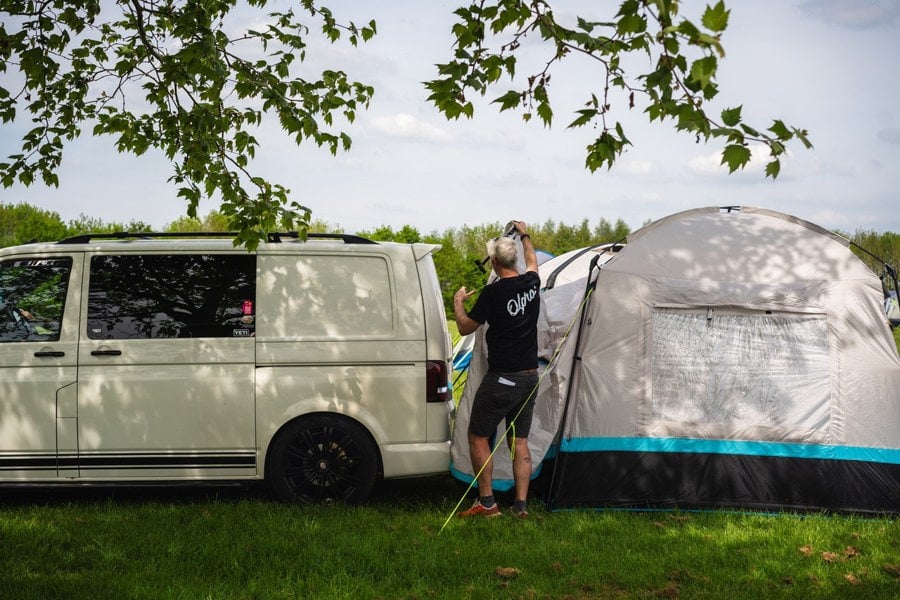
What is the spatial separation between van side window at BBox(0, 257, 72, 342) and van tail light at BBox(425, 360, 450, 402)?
8.91 ft

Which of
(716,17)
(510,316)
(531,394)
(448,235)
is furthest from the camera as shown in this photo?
(448,235)

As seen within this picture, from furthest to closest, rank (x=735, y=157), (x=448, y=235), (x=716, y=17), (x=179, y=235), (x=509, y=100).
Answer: (x=448, y=235) < (x=179, y=235) < (x=509, y=100) < (x=735, y=157) < (x=716, y=17)

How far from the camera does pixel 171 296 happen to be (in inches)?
266

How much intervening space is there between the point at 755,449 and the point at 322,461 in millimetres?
3222

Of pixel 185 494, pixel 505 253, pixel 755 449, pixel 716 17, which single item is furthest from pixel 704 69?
pixel 185 494

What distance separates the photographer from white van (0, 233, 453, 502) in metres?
6.62

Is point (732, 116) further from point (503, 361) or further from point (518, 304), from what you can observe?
point (503, 361)

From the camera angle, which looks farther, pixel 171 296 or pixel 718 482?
pixel 718 482

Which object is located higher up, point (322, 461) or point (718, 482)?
point (322, 461)

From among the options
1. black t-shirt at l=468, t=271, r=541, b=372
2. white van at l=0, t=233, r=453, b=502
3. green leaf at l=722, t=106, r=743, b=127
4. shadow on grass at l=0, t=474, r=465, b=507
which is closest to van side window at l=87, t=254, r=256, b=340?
white van at l=0, t=233, r=453, b=502

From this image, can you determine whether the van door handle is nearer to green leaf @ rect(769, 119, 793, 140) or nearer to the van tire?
the van tire

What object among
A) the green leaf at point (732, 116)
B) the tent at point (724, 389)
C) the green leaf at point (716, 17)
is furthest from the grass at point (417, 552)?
the green leaf at point (716, 17)

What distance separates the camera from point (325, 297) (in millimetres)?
6719

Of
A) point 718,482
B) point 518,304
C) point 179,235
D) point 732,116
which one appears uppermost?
point 732,116
